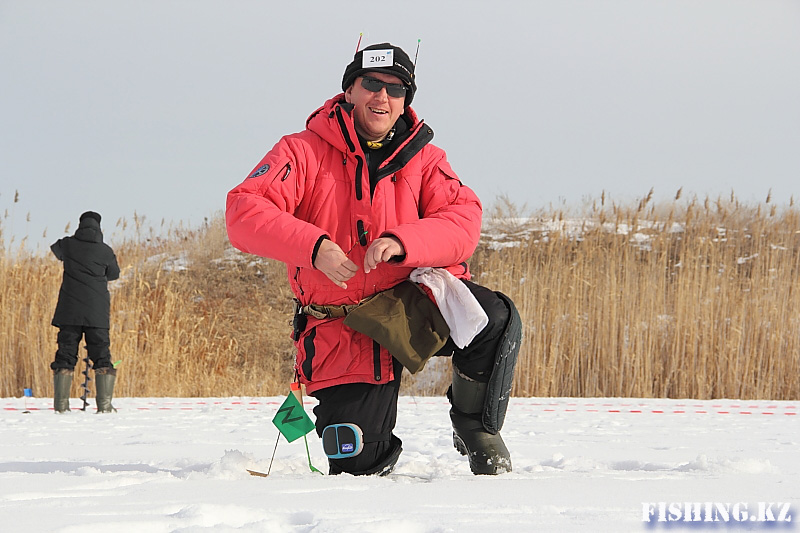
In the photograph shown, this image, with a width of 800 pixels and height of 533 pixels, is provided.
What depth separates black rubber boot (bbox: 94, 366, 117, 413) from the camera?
5.33 m

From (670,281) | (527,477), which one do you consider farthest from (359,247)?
(670,281)

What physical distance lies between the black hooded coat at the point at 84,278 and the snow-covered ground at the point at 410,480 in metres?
0.97

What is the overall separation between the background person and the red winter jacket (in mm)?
3336

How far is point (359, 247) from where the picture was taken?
2393 millimetres

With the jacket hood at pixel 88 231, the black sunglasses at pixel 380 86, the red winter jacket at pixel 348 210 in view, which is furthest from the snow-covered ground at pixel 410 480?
the jacket hood at pixel 88 231

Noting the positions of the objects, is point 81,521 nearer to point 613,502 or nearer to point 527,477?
point 613,502

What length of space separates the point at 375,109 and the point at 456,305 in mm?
640

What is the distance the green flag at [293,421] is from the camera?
244 centimetres

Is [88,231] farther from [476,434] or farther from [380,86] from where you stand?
[476,434]

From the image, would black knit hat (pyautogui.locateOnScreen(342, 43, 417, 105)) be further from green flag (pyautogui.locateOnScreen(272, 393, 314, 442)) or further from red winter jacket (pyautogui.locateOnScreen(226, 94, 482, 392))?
green flag (pyautogui.locateOnScreen(272, 393, 314, 442))

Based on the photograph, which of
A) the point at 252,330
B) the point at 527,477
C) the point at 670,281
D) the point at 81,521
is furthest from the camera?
the point at 252,330

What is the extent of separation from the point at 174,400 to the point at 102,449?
9.21 feet

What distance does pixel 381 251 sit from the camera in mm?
2164
